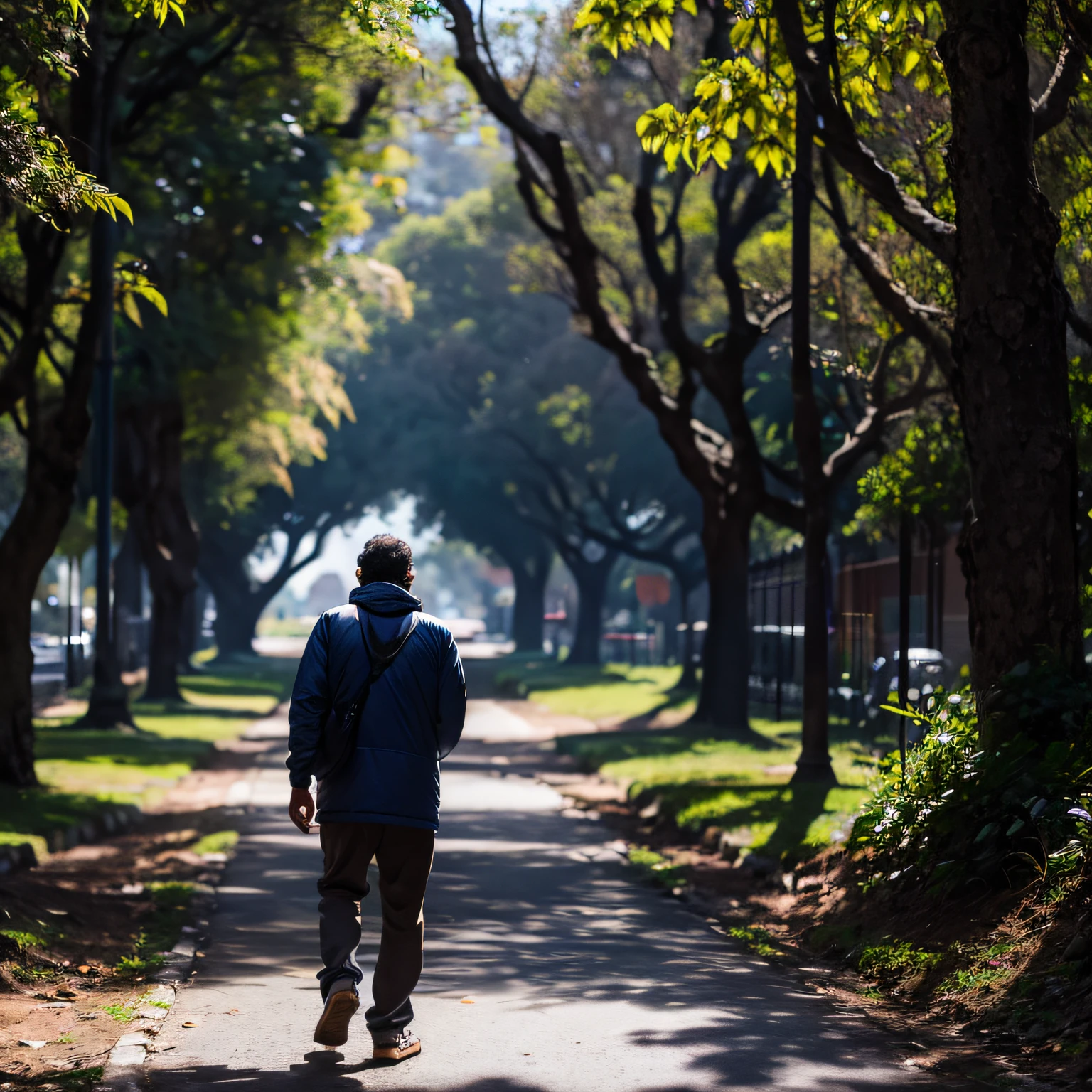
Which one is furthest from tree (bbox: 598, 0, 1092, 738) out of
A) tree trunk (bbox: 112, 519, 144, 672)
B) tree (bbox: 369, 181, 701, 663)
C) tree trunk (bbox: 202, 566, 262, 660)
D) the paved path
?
tree trunk (bbox: 202, 566, 262, 660)

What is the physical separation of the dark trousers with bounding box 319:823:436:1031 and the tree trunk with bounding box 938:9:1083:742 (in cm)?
389

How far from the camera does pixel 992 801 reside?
8.56 metres

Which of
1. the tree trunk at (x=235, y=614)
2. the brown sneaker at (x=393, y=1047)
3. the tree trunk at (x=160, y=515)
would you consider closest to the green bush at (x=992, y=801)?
the brown sneaker at (x=393, y=1047)

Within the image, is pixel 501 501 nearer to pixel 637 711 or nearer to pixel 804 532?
pixel 637 711

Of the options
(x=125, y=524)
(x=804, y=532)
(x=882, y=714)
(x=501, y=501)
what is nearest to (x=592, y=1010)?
(x=804, y=532)

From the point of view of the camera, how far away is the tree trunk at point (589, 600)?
47.9 meters

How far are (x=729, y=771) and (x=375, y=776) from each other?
12.2 meters

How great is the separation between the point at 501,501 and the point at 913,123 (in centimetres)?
3781

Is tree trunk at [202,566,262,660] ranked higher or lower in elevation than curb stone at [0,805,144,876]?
higher

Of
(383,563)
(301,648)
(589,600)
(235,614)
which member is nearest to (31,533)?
(383,563)

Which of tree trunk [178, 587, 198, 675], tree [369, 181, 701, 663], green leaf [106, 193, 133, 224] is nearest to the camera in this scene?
green leaf [106, 193, 133, 224]

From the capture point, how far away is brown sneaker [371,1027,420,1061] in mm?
6195

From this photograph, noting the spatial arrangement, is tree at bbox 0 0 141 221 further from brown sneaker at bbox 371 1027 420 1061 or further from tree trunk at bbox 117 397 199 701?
tree trunk at bbox 117 397 199 701

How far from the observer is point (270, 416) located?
30984 mm
